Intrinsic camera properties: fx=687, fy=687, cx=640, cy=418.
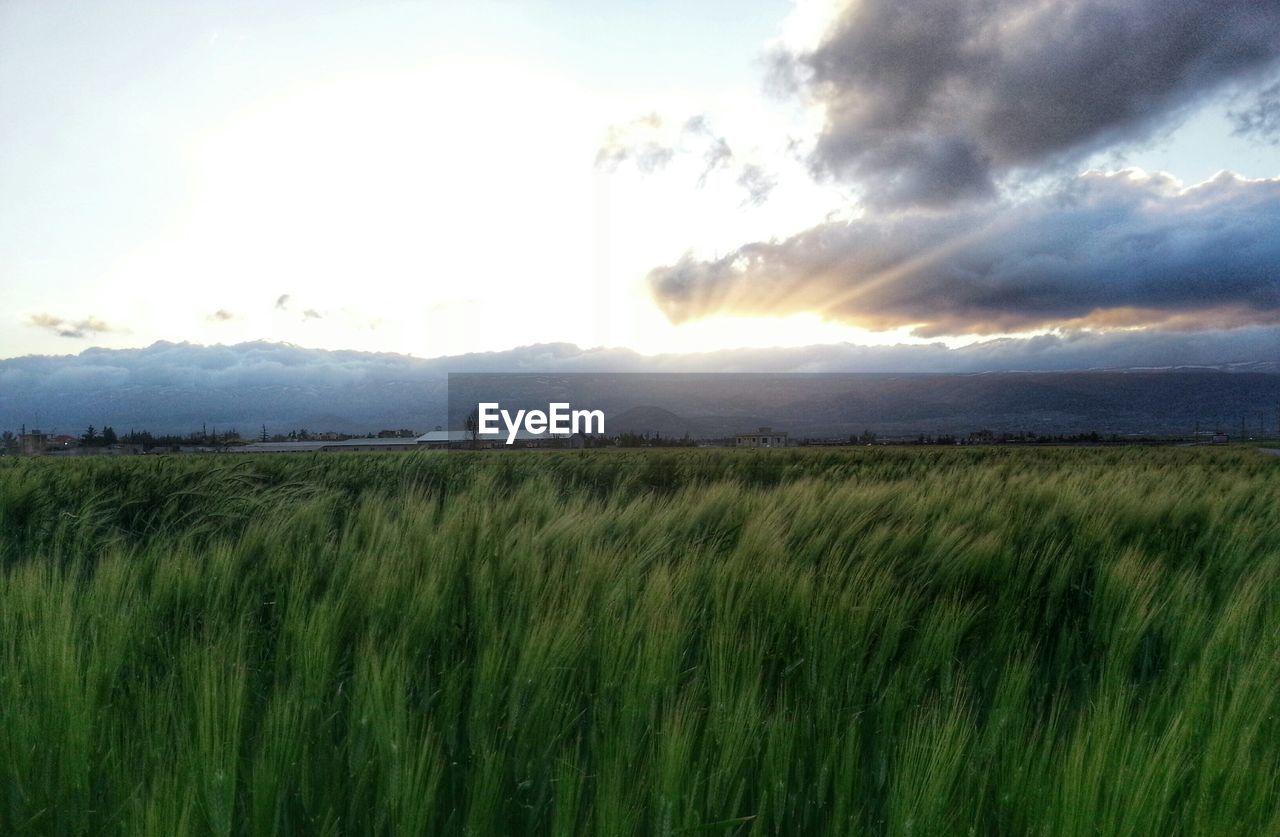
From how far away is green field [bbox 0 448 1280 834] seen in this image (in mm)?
1371

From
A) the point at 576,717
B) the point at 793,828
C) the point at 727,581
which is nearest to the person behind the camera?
the point at 793,828

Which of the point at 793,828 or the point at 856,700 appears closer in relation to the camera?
the point at 793,828

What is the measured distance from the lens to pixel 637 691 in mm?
1720

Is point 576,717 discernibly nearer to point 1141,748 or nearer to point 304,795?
point 304,795

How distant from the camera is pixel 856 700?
1924 millimetres

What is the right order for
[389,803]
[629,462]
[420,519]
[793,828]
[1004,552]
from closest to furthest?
[389,803] → [793,828] → [1004,552] → [420,519] → [629,462]

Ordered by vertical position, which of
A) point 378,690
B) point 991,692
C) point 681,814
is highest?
point 378,690

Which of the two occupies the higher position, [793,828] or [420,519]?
[420,519]

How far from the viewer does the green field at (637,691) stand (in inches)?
54.0

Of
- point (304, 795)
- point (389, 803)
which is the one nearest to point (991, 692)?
point (389, 803)

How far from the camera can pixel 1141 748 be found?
1.43 meters

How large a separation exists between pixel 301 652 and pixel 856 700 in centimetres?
160

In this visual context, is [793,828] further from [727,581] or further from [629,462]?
[629,462]

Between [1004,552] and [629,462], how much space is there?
32.9 feet
